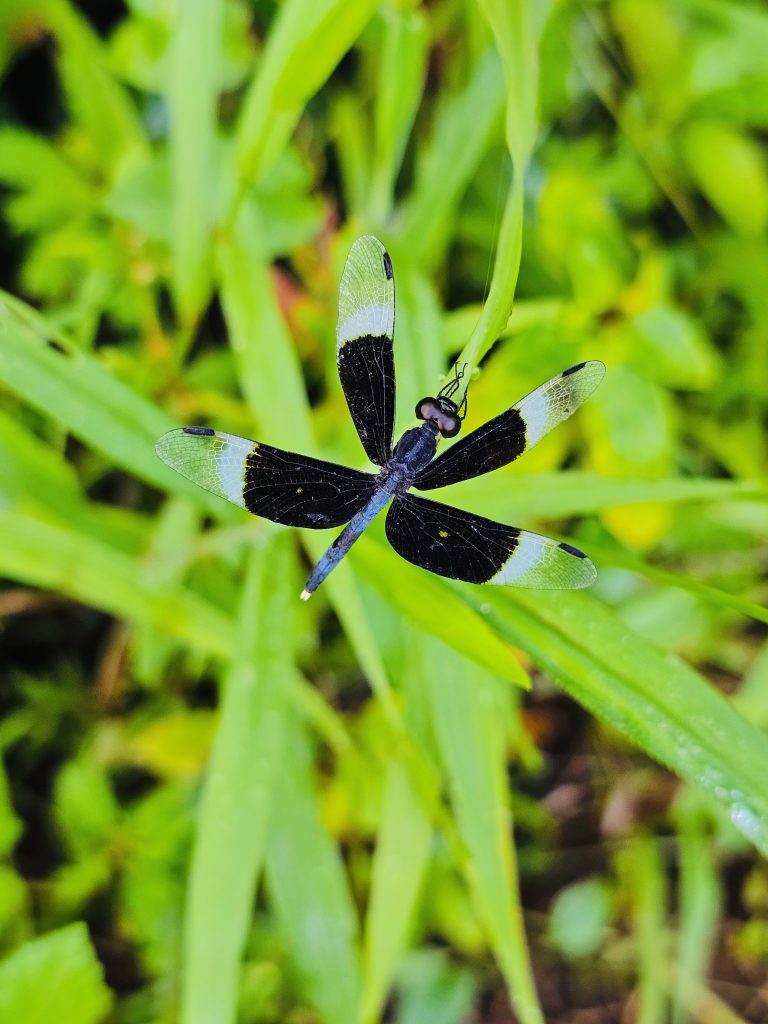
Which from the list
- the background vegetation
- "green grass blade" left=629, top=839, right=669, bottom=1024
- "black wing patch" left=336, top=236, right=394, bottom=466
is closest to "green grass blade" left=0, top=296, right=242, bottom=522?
the background vegetation

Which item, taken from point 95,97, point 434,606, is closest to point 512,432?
point 434,606

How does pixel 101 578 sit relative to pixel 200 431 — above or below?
below

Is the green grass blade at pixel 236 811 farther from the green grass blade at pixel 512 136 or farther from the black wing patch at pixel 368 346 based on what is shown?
the green grass blade at pixel 512 136

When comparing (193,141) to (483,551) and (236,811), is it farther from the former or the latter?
(236,811)

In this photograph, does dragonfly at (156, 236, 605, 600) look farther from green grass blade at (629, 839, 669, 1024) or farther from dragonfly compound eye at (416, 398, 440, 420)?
green grass blade at (629, 839, 669, 1024)

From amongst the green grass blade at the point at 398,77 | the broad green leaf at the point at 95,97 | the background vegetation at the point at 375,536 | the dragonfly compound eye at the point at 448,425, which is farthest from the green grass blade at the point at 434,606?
the broad green leaf at the point at 95,97
